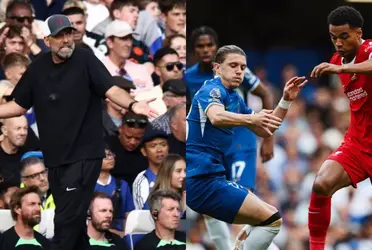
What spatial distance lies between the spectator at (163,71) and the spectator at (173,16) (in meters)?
0.31

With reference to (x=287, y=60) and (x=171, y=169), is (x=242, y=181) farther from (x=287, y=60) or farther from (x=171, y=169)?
(x=287, y=60)

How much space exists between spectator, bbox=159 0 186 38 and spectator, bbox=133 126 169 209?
1.30m

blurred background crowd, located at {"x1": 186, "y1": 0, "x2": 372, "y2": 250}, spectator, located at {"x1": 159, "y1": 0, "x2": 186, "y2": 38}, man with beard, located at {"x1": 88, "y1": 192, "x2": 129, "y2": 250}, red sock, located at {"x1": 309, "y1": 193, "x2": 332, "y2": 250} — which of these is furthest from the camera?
blurred background crowd, located at {"x1": 186, "y1": 0, "x2": 372, "y2": 250}

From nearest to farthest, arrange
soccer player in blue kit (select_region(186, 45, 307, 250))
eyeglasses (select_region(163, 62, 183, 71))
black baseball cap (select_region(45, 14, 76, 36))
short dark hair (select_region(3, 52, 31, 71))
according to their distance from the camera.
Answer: soccer player in blue kit (select_region(186, 45, 307, 250)) < black baseball cap (select_region(45, 14, 76, 36)) < short dark hair (select_region(3, 52, 31, 71)) < eyeglasses (select_region(163, 62, 183, 71))

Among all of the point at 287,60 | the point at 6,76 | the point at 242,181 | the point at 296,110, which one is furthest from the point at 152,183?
the point at 287,60

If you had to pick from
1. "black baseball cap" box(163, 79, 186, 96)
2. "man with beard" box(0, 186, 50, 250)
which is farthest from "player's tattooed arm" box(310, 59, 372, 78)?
"man with beard" box(0, 186, 50, 250)

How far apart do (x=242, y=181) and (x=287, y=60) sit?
7537 mm

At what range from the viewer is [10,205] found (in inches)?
469

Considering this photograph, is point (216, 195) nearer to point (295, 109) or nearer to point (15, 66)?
point (15, 66)

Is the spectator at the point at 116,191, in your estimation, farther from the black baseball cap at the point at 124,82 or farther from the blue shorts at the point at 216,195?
the blue shorts at the point at 216,195

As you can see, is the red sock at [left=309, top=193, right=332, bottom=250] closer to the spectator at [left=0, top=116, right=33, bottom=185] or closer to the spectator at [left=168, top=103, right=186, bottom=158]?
the spectator at [left=168, top=103, right=186, bottom=158]

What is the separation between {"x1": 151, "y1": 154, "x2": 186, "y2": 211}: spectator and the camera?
41.0 feet

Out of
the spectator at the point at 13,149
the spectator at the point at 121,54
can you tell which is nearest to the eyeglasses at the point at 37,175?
the spectator at the point at 13,149

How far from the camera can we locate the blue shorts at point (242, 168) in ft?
39.9
